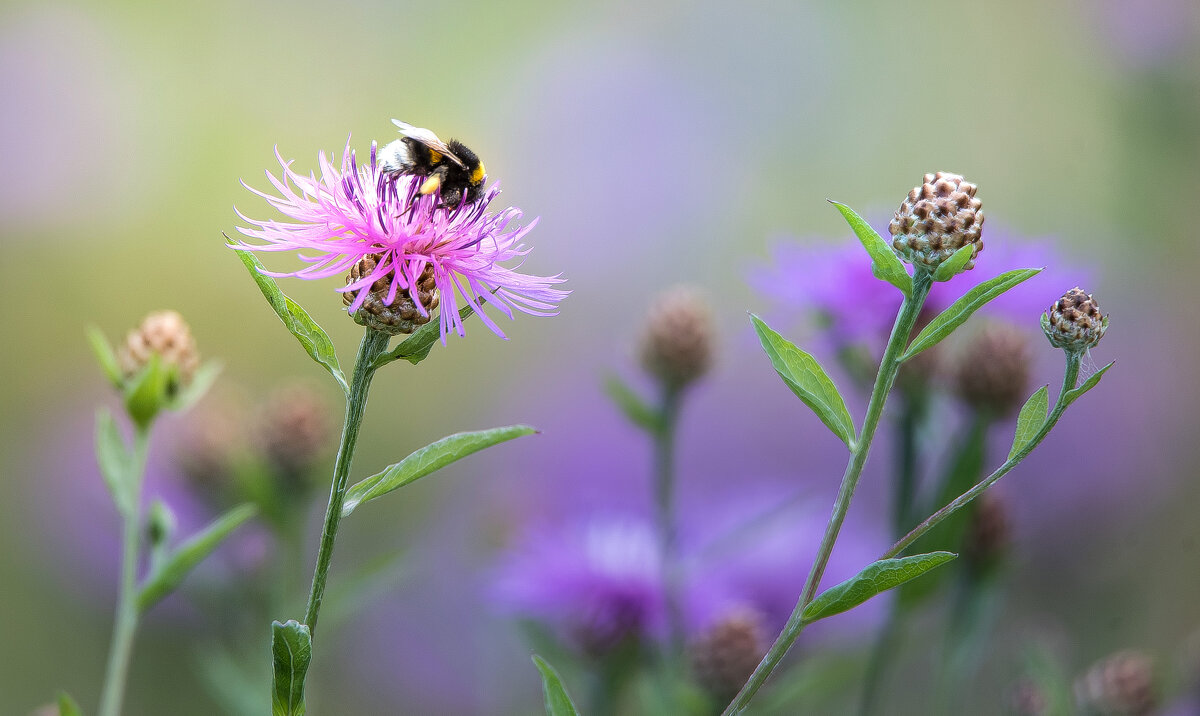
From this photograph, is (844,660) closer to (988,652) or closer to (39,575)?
(988,652)

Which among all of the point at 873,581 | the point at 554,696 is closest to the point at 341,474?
the point at 554,696

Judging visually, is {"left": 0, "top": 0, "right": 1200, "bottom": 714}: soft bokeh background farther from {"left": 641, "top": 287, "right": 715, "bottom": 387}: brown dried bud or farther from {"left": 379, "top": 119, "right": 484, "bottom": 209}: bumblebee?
{"left": 379, "top": 119, "right": 484, "bottom": 209}: bumblebee

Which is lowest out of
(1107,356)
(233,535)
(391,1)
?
(1107,356)

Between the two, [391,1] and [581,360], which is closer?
[581,360]

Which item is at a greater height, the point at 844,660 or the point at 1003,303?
the point at 1003,303

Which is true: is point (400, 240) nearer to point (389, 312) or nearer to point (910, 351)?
point (389, 312)

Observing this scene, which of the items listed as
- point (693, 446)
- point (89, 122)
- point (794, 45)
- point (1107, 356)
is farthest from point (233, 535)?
point (794, 45)

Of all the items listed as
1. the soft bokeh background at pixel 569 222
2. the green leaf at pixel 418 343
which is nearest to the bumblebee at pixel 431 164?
the green leaf at pixel 418 343
